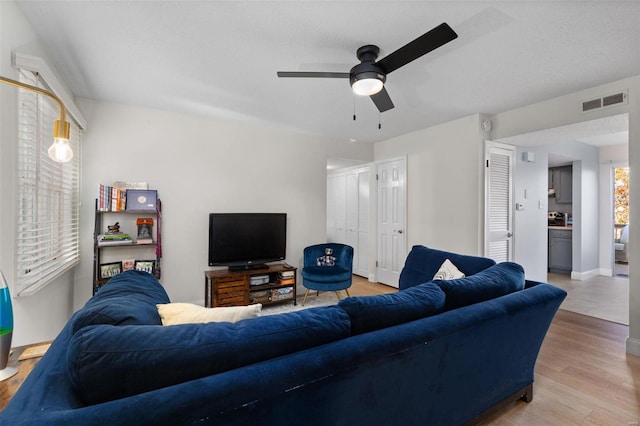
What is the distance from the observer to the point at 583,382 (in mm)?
2184

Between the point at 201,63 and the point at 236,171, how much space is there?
5.74 ft

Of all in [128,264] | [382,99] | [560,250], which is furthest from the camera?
[560,250]

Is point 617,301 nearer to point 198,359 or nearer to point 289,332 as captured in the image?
point 289,332

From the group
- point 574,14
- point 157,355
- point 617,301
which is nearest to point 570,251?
point 617,301

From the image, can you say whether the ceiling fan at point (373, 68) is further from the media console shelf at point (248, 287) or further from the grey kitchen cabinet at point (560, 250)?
the grey kitchen cabinet at point (560, 250)

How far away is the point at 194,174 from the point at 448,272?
3162 mm

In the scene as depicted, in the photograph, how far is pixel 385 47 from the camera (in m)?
2.20

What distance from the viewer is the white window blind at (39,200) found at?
1.89 metres

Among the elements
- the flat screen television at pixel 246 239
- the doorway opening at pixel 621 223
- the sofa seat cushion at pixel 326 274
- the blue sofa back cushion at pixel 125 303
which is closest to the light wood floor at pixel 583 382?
the blue sofa back cushion at pixel 125 303

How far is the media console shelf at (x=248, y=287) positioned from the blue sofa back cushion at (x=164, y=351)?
2658 mm

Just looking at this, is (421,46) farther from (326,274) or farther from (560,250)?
(560,250)

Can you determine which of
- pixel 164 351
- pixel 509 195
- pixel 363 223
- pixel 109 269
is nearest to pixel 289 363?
pixel 164 351

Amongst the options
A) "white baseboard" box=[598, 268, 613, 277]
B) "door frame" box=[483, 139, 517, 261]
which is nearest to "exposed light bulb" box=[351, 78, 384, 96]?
"door frame" box=[483, 139, 517, 261]

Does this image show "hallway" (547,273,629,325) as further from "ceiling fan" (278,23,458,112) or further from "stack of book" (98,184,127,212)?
"stack of book" (98,184,127,212)
